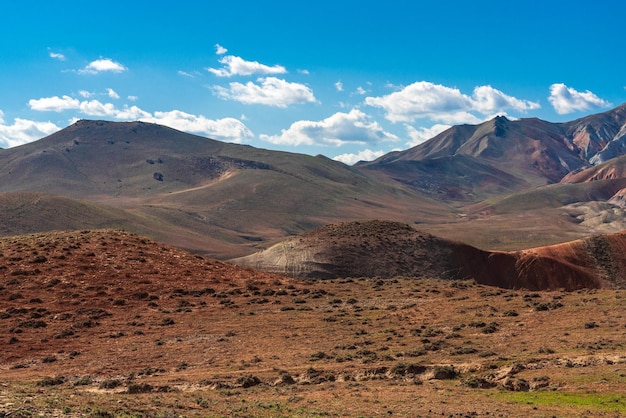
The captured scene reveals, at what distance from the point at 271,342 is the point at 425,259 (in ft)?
144

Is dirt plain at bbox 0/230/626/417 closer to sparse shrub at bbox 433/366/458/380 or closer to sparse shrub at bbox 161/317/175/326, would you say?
sparse shrub at bbox 433/366/458/380

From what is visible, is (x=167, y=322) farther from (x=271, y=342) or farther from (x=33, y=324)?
(x=271, y=342)

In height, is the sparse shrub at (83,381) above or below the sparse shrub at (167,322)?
below

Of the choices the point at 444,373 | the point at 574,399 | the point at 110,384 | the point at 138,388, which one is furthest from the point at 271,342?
the point at 574,399

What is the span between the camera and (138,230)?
15600 centimetres

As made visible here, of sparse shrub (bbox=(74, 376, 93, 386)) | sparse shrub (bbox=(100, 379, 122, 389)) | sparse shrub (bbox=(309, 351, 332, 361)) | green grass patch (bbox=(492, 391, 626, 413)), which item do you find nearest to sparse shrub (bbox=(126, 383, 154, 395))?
sparse shrub (bbox=(100, 379, 122, 389))

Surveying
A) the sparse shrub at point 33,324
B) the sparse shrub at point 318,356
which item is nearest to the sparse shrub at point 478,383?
the sparse shrub at point 318,356

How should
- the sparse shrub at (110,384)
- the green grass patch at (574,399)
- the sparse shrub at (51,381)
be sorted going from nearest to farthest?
the green grass patch at (574,399)
the sparse shrub at (110,384)
the sparse shrub at (51,381)

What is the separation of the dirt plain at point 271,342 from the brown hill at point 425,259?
54.3 feet

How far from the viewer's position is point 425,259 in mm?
74062

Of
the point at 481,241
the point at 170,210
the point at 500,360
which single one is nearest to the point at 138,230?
the point at 170,210

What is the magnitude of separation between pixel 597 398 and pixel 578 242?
236 ft

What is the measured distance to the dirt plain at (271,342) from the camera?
20297 millimetres

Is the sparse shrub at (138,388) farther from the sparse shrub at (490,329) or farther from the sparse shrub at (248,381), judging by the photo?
the sparse shrub at (490,329)
